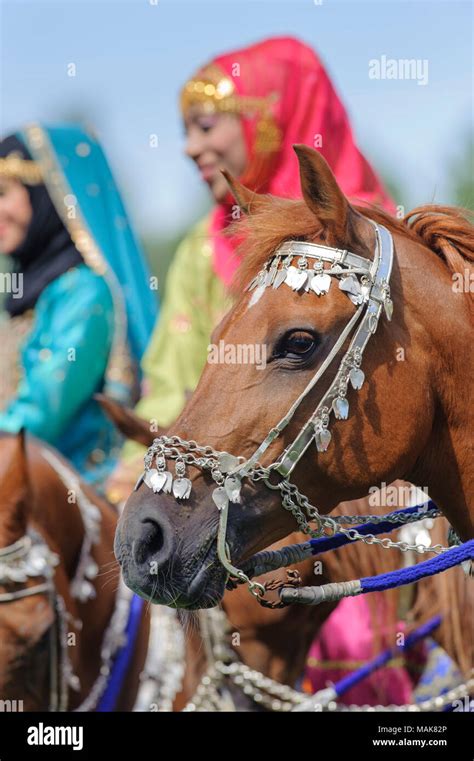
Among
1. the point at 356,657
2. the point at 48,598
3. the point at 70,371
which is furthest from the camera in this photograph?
the point at 70,371

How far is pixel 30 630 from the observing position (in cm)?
294

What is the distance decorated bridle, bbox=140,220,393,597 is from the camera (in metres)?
1.80

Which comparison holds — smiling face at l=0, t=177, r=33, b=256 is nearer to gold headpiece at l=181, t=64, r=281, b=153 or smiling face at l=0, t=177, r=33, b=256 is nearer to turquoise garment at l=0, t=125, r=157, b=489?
turquoise garment at l=0, t=125, r=157, b=489

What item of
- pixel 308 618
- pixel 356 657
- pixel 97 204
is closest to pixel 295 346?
pixel 308 618

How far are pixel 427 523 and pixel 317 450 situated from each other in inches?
47.9

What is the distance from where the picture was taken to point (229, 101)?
14.4 feet

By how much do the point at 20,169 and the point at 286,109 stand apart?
4.18 feet

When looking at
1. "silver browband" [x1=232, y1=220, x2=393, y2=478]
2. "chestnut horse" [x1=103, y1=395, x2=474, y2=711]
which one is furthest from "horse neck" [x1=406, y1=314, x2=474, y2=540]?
"chestnut horse" [x1=103, y1=395, x2=474, y2=711]

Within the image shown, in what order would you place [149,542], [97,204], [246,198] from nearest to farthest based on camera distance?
[149,542] < [246,198] < [97,204]

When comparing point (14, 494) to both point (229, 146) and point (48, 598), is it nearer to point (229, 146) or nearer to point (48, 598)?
point (48, 598)

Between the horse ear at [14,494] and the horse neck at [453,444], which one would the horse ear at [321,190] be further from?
the horse ear at [14,494]

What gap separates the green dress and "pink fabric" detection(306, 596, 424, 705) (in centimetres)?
121

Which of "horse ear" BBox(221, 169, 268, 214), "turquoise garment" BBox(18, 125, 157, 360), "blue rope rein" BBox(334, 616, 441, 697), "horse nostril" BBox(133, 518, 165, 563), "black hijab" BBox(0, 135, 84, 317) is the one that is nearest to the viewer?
"horse nostril" BBox(133, 518, 165, 563)

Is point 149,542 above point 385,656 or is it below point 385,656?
above
